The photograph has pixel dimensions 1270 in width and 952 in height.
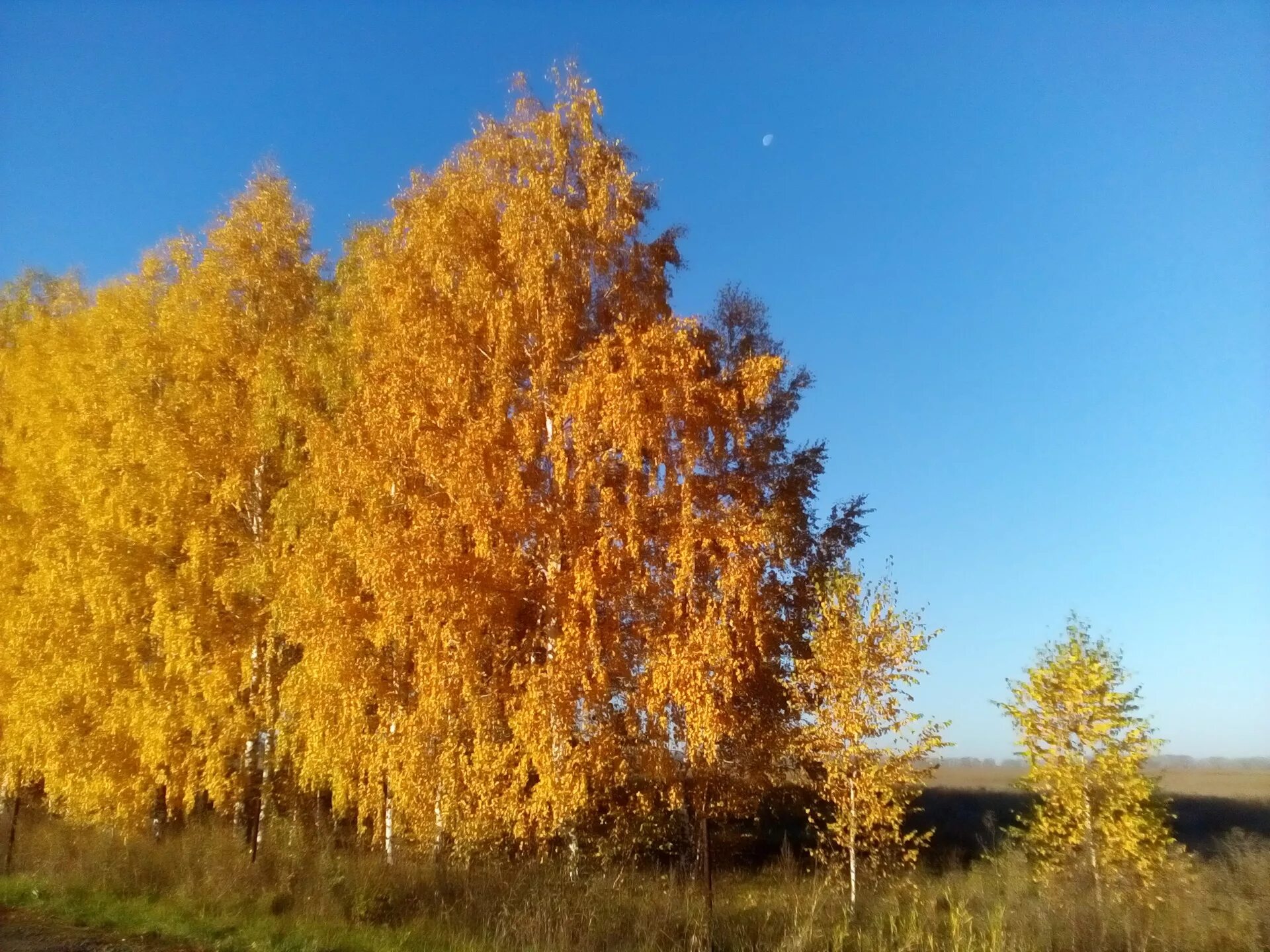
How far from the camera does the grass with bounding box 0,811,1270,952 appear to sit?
10.4 meters

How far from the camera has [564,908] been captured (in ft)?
34.8

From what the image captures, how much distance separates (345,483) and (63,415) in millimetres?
9385

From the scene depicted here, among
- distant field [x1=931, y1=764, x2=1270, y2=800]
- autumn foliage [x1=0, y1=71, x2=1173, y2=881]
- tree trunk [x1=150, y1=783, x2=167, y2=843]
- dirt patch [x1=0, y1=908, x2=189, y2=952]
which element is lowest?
distant field [x1=931, y1=764, x2=1270, y2=800]

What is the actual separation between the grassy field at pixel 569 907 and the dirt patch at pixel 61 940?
0.97 ft

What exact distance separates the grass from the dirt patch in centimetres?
32

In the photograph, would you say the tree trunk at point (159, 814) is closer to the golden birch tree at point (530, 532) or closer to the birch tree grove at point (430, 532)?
the birch tree grove at point (430, 532)

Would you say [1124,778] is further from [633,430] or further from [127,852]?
[127,852]

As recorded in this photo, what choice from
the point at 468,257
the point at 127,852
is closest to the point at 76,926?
the point at 127,852

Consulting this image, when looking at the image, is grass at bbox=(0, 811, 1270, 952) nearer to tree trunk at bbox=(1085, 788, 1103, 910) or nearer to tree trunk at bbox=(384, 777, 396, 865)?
tree trunk at bbox=(384, 777, 396, 865)

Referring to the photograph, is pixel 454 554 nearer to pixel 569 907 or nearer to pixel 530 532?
pixel 530 532

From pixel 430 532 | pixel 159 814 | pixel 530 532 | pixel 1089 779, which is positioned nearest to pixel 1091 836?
pixel 1089 779

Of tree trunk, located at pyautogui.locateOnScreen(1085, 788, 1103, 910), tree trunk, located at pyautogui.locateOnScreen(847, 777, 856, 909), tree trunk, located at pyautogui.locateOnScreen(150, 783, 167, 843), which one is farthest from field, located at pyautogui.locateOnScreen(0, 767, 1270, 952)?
tree trunk, located at pyautogui.locateOnScreen(150, 783, 167, 843)

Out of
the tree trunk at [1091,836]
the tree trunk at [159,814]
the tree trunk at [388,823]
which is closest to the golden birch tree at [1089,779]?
the tree trunk at [1091,836]

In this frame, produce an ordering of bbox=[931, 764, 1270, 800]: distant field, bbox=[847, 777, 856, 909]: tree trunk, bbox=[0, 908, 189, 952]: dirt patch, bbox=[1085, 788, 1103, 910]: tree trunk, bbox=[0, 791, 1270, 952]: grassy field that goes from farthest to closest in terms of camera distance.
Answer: bbox=[931, 764, 1270, 800]: distant field
bbox=[1085, 788, 1103, 910]: tree trunk
bbox=[847, 777, 856, 909]: tree trunk
bbox=[0, 791, 1270, 952]: grassy field
bbox=[0, 908, 189, 952]: dirt patch
